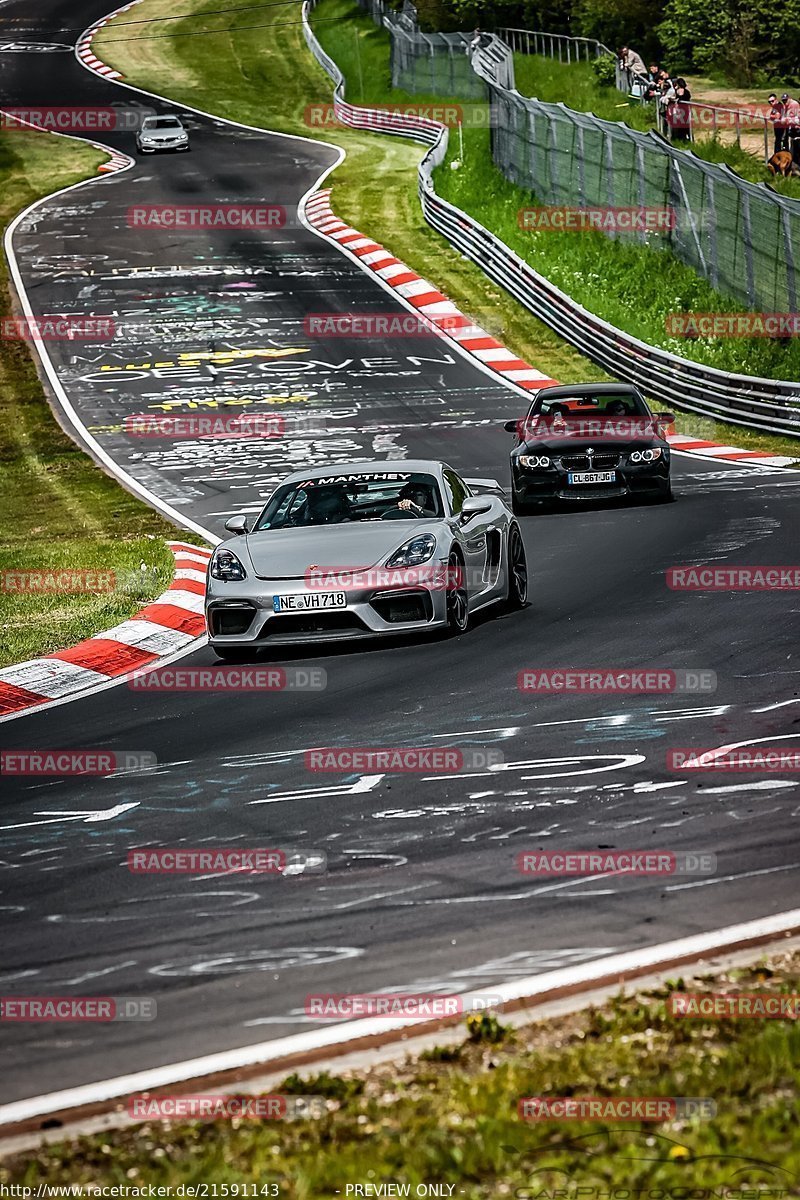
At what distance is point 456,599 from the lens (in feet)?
40.4

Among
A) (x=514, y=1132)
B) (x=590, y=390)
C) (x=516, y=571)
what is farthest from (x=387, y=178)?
(x=514, y=1132)

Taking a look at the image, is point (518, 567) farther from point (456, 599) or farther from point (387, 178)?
point (387, 178)

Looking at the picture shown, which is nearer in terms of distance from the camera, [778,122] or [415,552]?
[415,552]

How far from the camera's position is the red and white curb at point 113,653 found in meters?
11.8

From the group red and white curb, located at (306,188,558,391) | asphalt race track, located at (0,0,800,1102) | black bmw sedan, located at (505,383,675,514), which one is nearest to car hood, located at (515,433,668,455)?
black bmw sedan, located at (505,383,675,514)

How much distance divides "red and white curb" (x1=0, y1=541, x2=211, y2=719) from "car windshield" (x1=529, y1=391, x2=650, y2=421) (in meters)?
6.05

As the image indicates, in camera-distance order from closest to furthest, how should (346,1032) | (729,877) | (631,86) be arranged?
(346,1032) < (729,877) < (631,86)

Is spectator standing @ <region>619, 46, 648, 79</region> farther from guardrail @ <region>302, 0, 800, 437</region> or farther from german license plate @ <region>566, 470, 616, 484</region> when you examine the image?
german license plate @ <region>566, 470, 616, 484</region>

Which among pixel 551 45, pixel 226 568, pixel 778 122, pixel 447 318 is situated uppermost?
pixel 551 45

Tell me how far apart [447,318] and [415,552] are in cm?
2270

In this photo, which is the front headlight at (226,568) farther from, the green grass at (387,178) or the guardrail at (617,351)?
the guardrail at (617,351)

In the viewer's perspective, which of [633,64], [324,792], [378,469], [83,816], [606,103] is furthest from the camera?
[606,103]

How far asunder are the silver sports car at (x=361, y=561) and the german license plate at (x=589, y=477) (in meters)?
5.85

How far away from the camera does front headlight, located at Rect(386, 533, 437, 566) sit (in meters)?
12.0
